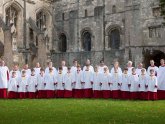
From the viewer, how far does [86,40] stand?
4056 centimetres

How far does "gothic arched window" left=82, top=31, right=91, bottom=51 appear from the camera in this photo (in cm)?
4025

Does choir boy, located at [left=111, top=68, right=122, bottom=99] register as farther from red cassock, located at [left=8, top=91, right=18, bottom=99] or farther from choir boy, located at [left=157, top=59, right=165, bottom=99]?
red cassock, located at [left=8, top=91, right=18, bottom=99]

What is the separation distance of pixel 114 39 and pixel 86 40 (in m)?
3.27

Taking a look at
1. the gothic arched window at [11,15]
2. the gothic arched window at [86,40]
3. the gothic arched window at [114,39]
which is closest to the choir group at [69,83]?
the gothic arched window at [11,15]

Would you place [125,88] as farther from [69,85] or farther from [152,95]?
[69,85]

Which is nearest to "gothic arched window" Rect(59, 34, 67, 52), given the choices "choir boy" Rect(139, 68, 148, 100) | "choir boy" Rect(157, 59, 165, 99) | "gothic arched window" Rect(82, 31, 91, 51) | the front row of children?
"gothic arched window" Rect(82, 31, 91, 51)

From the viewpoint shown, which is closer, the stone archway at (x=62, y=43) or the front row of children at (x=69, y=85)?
the front row of children at (x=69, y=85)

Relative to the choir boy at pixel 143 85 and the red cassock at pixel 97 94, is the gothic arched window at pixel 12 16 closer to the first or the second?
the red cassock at pixel 97 94

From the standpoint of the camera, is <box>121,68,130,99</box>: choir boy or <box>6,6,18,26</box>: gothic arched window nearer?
<box>121,68,130,99</box>: choir boy

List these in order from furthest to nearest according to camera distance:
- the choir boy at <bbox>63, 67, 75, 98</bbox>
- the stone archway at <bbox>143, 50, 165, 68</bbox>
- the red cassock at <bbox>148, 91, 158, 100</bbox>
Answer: the stone archway at <bbox>143, 50, 165, 68</bbox>, the choir boy at <bbox>63, 67, 75, 98</bbox>, the red cassock at <bbox>148, 91, 158, 100</bbox>

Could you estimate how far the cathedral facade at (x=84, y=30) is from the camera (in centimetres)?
3534

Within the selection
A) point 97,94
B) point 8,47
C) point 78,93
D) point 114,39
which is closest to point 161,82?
point 97,94

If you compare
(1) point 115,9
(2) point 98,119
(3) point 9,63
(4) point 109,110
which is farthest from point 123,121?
(1) point 115,9

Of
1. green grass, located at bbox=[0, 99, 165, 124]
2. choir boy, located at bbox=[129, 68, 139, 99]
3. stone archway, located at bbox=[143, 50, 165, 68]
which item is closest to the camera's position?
green grass, located at bbox=[0, 99, 165, 124]
